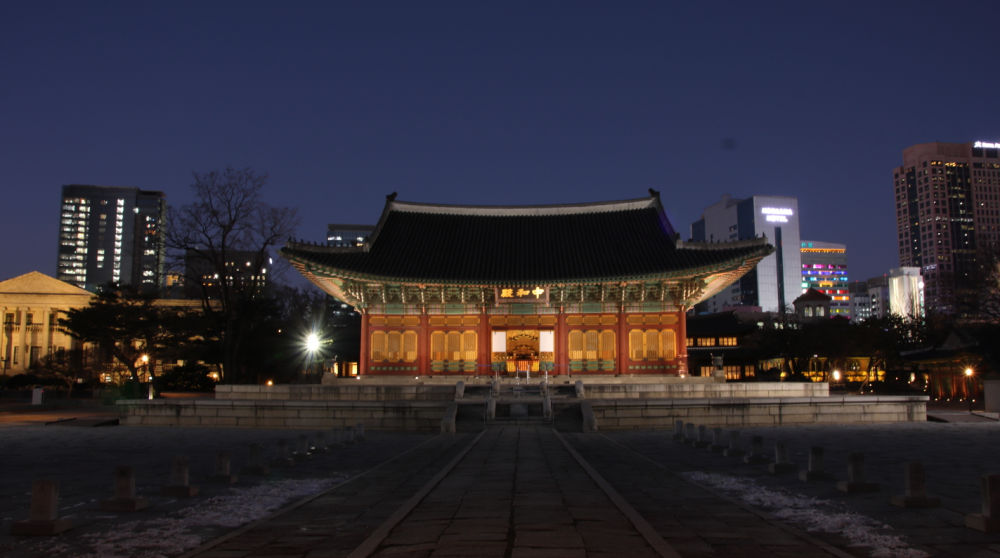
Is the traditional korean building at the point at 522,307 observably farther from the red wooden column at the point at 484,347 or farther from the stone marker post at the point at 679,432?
the stone marker post at the point at 679,432

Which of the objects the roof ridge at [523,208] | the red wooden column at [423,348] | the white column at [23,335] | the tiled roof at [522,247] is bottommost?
the red wooden column at [423,348]

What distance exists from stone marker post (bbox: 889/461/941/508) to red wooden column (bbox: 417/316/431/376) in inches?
1146

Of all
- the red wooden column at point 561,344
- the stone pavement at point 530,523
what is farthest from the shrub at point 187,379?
the stone pavement at point 530,523

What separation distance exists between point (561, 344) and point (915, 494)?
2777cm

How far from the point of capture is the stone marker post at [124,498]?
33.7 feet

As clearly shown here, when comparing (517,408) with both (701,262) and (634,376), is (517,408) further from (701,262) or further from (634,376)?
(701,262)

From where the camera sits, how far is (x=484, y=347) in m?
37.8

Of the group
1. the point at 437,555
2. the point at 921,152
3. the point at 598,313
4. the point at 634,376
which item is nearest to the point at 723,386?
the point at 634,376

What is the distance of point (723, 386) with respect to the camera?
30188mm

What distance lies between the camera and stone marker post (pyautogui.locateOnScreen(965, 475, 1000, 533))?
27.6ft

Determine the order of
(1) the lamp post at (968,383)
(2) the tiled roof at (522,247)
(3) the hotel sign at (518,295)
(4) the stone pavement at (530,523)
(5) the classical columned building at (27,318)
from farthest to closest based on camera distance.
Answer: (5) the classical columned building at (27,318), (1) the lamp post at (968,383), (3) the hotel sign at (518,295), (2) the tiled roof at (522,247), (4) the stone pavement at (530,523)

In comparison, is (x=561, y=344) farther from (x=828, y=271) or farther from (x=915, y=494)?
(x=828, y=271)

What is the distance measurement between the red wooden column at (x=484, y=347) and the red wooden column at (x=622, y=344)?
Answer: 681cm

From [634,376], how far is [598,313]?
3.88 m
